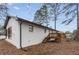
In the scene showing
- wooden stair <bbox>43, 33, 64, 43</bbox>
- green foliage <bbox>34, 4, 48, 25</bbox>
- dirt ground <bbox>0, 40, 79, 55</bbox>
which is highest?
green foliage <bbox>34, 4, 48, 25</bbox>

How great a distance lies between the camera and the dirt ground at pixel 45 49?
151 inches

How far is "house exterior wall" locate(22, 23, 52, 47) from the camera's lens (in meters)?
3.82

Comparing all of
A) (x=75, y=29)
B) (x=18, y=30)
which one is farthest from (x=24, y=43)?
(x=75, y=29)

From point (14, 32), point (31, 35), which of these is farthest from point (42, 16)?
point (14, 32)

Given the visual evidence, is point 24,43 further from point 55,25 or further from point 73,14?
point 73,14

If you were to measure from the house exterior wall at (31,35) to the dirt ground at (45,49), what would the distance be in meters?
0.07

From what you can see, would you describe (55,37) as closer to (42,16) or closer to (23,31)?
(42,16)

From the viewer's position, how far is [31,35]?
382 centimetres

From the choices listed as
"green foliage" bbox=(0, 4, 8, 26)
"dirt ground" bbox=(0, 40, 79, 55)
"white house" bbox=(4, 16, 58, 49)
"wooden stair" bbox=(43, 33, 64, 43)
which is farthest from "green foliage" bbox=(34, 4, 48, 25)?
"green foliage" bbox=(0, 4, 8, 26)

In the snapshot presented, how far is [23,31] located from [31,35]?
0.12 meters

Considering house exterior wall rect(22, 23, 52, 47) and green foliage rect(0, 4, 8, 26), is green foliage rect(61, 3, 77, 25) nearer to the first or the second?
house exterior wall rect(22, 23, 52, 47)

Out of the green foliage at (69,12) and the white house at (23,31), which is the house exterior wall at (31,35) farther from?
the green foliage at (69,12)
